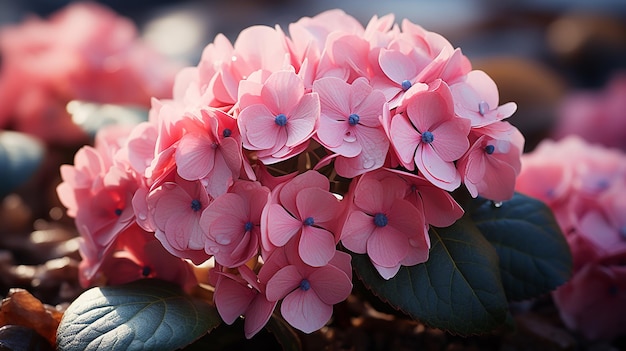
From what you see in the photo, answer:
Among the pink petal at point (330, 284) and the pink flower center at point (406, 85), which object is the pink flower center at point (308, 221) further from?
the pink flower center at point (406, 85)

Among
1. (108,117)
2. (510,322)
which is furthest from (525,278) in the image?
(108,117)

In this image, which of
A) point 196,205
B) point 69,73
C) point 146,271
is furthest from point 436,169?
point 69,73

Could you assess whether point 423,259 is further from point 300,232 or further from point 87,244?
point 87,244

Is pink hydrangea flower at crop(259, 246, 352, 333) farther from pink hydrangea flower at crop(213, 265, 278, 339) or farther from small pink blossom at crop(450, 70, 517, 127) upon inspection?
small pink blossom at crop(450, 70, 517, 127)

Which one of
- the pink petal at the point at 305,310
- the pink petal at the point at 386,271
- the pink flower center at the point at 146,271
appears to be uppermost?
the pink petal at the point at 386,271

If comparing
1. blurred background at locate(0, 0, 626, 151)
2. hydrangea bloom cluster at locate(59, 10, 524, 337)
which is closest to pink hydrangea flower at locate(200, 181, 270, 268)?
hydrangea bloom cluster at locate(59, 10, 524, 337)

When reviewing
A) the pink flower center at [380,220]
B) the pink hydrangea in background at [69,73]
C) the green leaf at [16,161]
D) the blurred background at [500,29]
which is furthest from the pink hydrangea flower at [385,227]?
the blurred background at [500,29]
